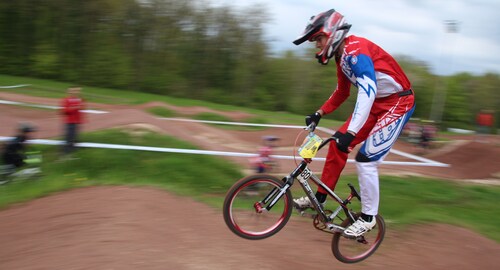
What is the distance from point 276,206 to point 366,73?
5.10 feet

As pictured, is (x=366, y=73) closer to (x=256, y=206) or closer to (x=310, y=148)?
(x=310, y=148)

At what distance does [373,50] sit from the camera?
4.30 m

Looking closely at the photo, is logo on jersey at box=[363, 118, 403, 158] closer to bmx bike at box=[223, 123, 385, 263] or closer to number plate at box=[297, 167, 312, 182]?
bmx bike at box=[223, 123, 385, 263]

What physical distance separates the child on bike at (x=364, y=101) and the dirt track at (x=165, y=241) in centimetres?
78

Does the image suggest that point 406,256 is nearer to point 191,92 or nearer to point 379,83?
point 379,83

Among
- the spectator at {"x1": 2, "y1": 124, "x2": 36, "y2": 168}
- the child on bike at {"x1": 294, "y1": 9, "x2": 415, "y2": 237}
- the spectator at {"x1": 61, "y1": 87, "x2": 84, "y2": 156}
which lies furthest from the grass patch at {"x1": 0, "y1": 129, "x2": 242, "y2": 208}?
the child on bike at {"x1": 294, "y1": 9, "x2": 415, "y2": 237}

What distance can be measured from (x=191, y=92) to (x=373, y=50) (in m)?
23.7

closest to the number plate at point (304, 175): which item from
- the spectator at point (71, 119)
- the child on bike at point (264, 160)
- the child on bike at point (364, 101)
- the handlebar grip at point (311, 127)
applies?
the child on bike at point (364, 101)

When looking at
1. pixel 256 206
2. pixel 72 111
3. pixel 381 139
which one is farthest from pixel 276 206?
pixel 72 111

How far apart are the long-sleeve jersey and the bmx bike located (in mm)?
406

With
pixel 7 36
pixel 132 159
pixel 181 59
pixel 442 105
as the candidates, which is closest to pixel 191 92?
pixel 181 59

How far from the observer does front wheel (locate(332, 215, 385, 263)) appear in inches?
180

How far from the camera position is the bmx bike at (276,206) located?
412cm

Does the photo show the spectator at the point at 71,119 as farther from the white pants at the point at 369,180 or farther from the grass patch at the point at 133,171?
the white pants at the point at 369,180
